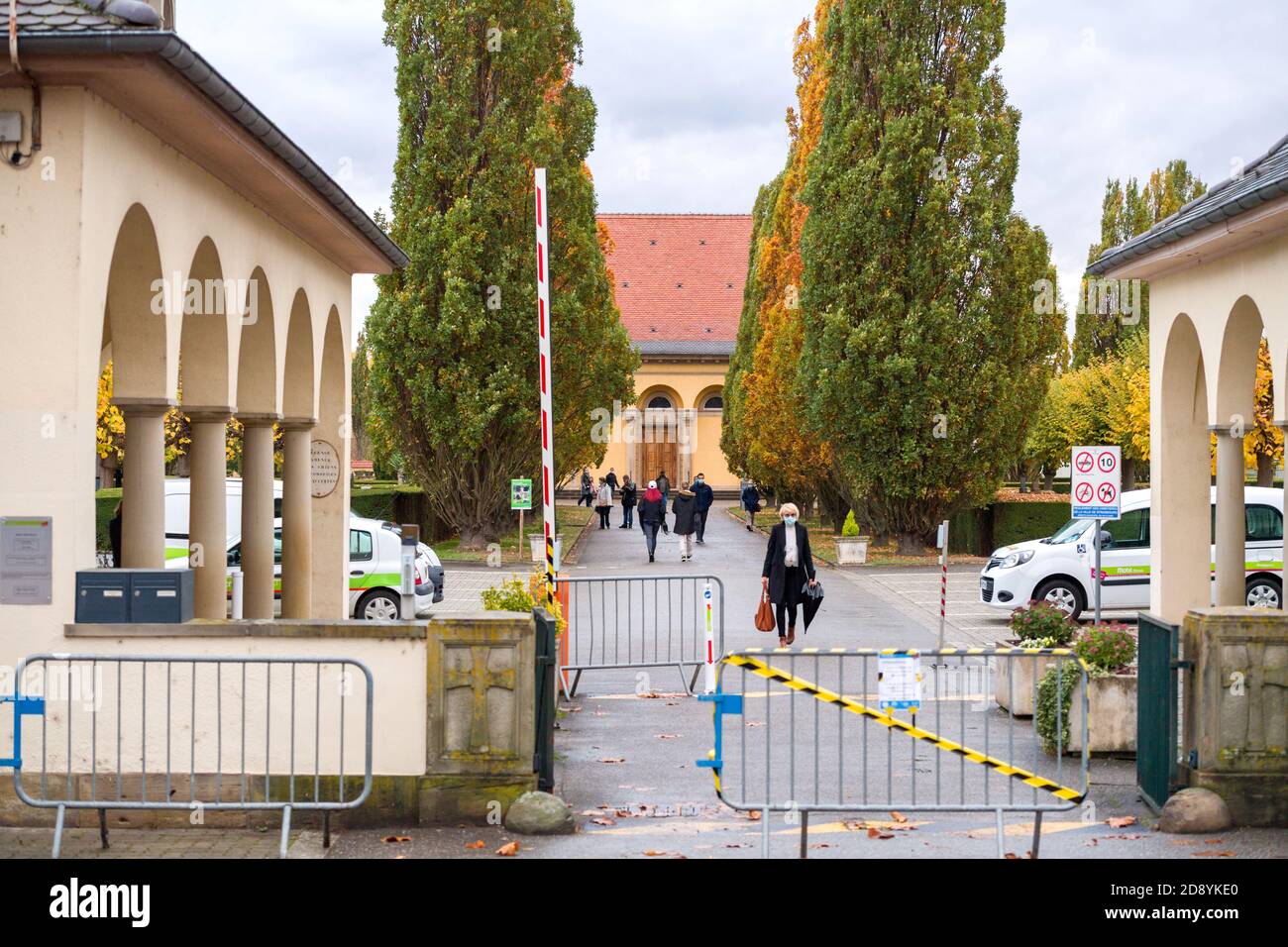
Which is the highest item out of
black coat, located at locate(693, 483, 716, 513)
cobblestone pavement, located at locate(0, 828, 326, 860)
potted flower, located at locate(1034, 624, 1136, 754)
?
black coat, located at locate(693, 483, 716, 513)

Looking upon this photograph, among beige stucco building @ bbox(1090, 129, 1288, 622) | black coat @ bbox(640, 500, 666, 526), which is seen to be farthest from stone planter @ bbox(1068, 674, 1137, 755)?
black coat @ bbox(640, 500, 666, 526)

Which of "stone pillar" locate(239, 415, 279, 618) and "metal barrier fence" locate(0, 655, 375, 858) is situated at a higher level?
"stone pillar" locate(239, 415, 279, 618)

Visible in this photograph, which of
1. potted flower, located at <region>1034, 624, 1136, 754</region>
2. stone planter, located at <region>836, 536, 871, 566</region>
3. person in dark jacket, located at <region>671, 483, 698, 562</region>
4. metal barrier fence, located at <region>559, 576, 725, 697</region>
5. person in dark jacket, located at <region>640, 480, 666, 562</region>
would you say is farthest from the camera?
person in dark jacket, located at <region>671, 483, 698, 562</region>

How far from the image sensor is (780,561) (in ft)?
58.0

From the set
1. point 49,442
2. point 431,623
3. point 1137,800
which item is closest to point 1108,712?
point 1137,800

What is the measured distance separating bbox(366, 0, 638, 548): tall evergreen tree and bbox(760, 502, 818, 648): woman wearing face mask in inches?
652

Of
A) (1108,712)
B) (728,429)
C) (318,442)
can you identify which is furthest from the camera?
(728,429)

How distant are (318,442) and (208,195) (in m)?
6.60

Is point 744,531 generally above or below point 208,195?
below

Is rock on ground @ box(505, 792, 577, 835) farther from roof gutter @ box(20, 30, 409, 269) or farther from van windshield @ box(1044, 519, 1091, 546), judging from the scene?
van windshield @ box(1044, 519, 1091, 546)

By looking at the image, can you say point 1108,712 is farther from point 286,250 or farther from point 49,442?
point 286,250

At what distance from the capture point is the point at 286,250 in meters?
14.9

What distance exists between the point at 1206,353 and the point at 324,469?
953 centimetres

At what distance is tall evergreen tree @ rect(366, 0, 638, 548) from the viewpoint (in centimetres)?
3394
